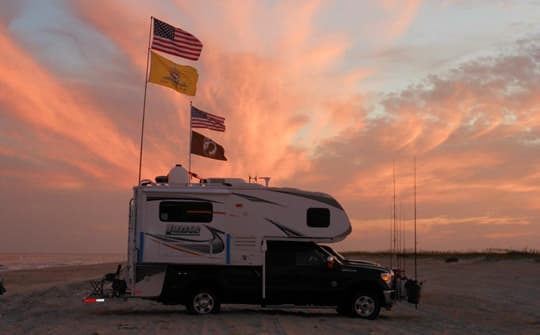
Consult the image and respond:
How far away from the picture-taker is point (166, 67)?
69.7ft

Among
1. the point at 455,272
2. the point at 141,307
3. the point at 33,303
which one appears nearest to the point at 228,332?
the point at 141,307

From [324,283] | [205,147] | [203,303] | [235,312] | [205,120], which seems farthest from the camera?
[205,120]

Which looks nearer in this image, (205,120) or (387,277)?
(387,277)

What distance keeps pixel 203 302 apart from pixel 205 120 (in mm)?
7704

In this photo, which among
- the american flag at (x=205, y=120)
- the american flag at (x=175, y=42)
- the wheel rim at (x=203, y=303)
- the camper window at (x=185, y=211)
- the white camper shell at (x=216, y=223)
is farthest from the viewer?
the american flag at (x=205, y=120)

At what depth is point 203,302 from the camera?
56.1ft

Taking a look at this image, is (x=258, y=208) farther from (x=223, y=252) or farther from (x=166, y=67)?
(x=166, y=67)

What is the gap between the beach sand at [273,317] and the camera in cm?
1446

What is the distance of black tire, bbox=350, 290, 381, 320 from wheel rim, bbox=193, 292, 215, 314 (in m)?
3.35

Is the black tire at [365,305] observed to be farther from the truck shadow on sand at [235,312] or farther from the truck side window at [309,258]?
the truck side window at [309,258]

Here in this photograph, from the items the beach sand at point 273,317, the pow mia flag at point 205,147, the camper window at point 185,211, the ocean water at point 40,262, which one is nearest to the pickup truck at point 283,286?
the beach sand at point 273,317

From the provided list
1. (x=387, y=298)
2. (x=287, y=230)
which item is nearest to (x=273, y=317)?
(x=287, y=230)

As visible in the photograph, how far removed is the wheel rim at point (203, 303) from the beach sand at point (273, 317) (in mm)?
339

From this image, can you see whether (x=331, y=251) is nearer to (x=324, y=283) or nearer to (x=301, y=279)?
(x=324, y=283)
